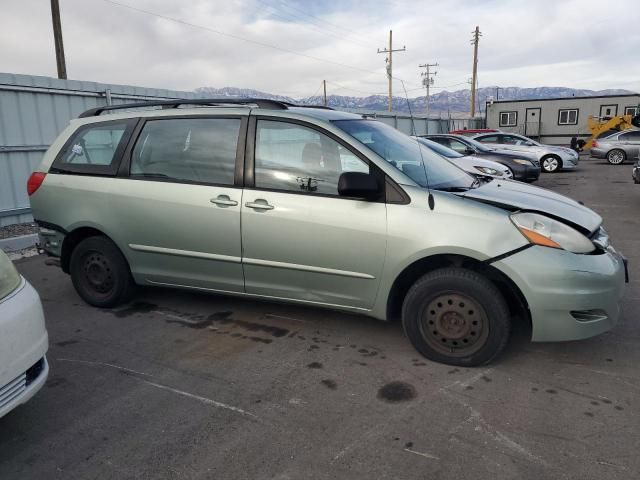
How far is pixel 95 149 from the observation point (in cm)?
435

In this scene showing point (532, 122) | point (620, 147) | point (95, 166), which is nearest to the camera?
point (95, 166)

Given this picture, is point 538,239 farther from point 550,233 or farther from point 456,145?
point 456,145

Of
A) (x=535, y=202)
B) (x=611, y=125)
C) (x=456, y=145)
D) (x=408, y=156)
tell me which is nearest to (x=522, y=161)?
(x=456, y=145)

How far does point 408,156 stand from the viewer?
153 inches

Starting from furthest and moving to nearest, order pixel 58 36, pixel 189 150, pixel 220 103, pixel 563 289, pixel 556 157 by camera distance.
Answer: pixel 556 157, pixel 58 36, pixel 220 103, pixel 189 150, pixel 563 289

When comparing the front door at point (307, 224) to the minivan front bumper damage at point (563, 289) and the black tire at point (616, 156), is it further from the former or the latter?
the black tire at point (616, 156)

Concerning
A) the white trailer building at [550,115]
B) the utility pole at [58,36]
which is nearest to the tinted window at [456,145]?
the utility pole at [58,36]

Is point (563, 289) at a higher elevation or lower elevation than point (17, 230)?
higher

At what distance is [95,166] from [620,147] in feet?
71.8

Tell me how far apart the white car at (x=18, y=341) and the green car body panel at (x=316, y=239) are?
4.63 feet

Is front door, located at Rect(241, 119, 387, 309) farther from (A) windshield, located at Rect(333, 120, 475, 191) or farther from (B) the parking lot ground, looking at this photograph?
(B) the parking lot ground

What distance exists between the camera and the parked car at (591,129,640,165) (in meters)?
20.5

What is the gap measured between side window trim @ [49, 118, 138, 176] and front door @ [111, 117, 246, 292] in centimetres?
12

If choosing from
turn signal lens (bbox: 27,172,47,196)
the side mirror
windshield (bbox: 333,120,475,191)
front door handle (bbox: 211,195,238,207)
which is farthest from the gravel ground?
the side mirror
